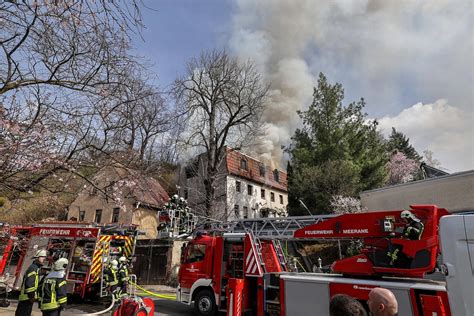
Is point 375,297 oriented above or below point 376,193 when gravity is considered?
below

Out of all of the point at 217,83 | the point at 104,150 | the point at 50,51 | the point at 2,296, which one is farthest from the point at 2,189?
the point at 217,83

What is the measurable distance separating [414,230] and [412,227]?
0.06 metres

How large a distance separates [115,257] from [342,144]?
54.0 ft

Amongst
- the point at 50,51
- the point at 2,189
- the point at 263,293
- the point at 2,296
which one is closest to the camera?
the point at 50,51

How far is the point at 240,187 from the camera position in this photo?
32.8 m

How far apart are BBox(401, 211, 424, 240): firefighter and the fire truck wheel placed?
5.74 metres

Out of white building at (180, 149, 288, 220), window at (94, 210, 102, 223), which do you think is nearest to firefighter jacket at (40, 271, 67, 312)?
white building at (180, 149, 288, 220)

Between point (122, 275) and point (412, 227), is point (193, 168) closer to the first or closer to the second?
point (122, 275)

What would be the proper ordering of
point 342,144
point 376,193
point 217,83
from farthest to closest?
point 217,83, point 342,144, point 376,193

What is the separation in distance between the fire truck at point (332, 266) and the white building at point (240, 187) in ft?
51.3

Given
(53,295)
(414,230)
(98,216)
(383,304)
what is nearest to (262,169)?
(98,216)

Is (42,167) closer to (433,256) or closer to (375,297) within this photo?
(375,297)

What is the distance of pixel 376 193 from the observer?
16281mm

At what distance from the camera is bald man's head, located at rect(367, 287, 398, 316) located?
2326 mm
